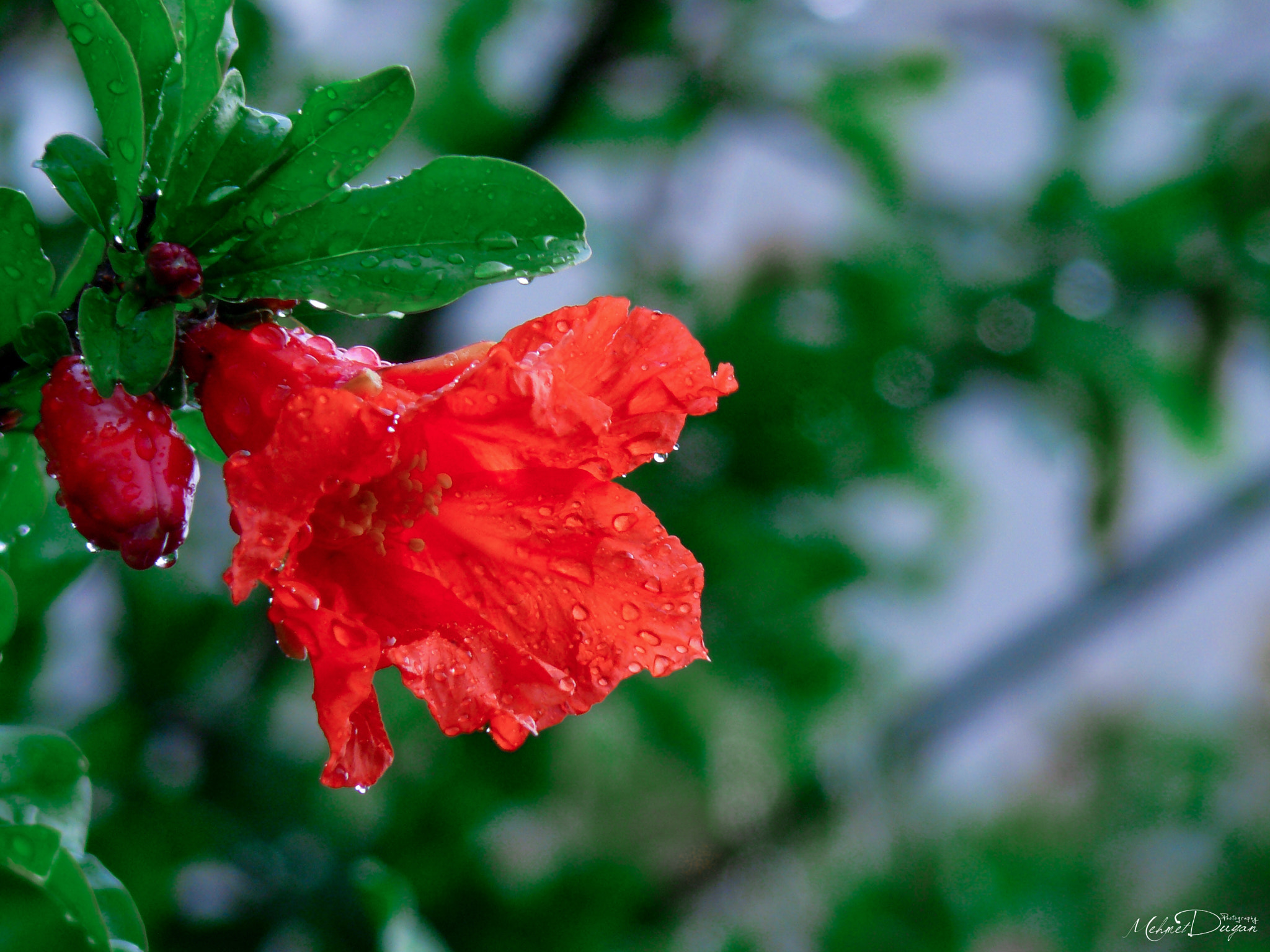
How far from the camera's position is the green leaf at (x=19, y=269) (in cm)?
46

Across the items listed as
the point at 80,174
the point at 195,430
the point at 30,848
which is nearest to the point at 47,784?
the point at 30,848

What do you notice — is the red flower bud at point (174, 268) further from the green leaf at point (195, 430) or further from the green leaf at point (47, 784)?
the green leaf at point (47, 784)

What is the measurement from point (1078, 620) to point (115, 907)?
222cm

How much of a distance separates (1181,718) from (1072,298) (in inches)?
93.9

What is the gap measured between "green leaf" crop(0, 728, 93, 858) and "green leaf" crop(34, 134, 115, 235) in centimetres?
28

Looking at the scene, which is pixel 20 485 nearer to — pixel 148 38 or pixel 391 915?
pixel 148 38

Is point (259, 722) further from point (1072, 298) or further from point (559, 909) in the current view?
point (1072, 298)

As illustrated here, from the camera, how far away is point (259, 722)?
4.97 feet

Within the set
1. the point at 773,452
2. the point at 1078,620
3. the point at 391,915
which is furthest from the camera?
the point at 1078,620

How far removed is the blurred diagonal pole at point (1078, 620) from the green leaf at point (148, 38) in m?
2.10

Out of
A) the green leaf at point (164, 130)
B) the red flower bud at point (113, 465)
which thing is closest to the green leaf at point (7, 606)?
the red flower bud at point (113, 465)

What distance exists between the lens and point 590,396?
0.51m

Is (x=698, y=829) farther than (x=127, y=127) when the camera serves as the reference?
Yes

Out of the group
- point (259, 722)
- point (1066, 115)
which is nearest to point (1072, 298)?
point (1066, 115)
